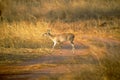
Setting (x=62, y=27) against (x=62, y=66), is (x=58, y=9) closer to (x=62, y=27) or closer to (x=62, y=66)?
(x=62, y=27)

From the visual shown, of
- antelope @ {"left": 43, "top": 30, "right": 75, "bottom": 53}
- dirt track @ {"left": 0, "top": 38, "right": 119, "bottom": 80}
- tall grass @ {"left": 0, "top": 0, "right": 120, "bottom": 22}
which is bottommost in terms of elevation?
dirt track @ {"left": 0, "top": 38, "right": 119, "bottom": 80}

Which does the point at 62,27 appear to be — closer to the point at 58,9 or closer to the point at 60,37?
the point at 60,37

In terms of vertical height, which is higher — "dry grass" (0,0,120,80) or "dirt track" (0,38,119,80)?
"dry grass" (0,0,120,80)

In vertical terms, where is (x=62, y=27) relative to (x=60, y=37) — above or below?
above

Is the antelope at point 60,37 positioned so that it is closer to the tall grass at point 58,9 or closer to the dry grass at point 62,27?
the dry grass at point 62,27

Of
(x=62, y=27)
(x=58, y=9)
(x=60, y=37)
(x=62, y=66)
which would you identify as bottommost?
(x=62, y=66)

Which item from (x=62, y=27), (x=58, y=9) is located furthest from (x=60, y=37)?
(x=58, y=9)

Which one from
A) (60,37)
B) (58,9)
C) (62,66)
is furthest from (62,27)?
(62,66)

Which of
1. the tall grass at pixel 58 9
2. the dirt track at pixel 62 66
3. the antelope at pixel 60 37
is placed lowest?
the dirt track at pixel 62 66

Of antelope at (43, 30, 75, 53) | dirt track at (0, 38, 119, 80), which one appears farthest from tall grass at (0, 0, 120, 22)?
dirt track at (0, 38, 119, 80)

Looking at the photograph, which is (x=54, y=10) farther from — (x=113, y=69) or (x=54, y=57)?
(x=113, y=69)

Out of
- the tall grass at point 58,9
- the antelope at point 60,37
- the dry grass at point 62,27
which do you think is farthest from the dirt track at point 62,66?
the tall grass at point 58,9

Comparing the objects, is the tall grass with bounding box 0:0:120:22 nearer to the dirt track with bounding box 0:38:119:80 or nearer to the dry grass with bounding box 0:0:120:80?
the dry grass with bounding box 0:0:120:80

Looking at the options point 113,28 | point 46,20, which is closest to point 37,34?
point 46,20
